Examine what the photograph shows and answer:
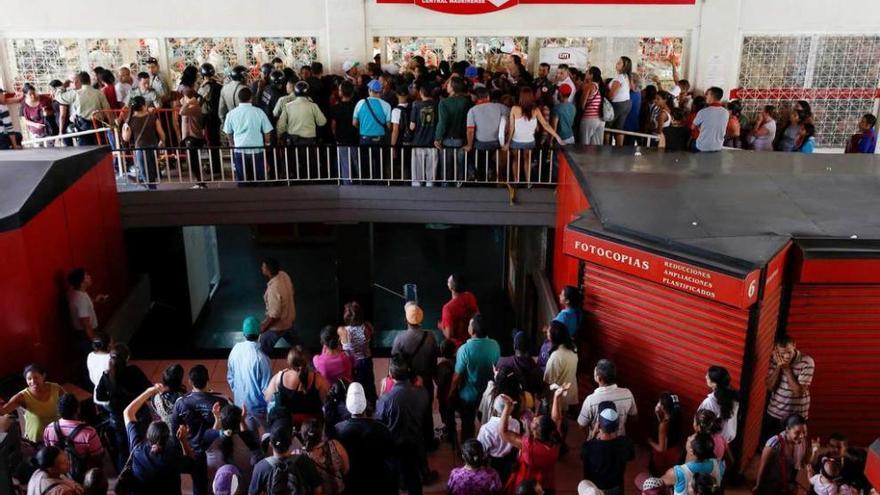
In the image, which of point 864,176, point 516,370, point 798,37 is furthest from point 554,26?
point 516,370

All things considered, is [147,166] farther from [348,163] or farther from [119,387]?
[119,387]

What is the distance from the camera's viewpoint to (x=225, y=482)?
5336mm

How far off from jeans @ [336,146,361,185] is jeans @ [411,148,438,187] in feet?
2.66

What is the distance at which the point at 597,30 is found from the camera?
1460 centimetres

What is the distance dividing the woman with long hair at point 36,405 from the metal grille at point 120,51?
31.5 feet

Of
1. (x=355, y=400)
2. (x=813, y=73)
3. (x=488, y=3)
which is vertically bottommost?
(x=355, y=400)

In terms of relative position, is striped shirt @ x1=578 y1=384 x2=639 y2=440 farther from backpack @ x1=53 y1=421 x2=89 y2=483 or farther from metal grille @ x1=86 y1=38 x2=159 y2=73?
metal grille @ x1=86 y1=38 x2=159 y2=73

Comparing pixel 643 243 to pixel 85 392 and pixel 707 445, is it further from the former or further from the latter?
pixel 85 392

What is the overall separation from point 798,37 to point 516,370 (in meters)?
11.1

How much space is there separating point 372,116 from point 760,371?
233 inches

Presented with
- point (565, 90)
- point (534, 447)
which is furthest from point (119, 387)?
point (565, 90)

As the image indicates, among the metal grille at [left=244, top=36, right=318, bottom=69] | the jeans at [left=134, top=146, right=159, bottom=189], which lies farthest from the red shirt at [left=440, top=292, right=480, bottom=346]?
the metal grille at [left=244, top=36, right=318, bottom=69]

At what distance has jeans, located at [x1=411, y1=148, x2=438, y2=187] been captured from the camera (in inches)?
433

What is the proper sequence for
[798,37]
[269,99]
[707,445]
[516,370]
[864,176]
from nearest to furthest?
[707,445], [516,370], [864,176], [269,99], [798,37]
